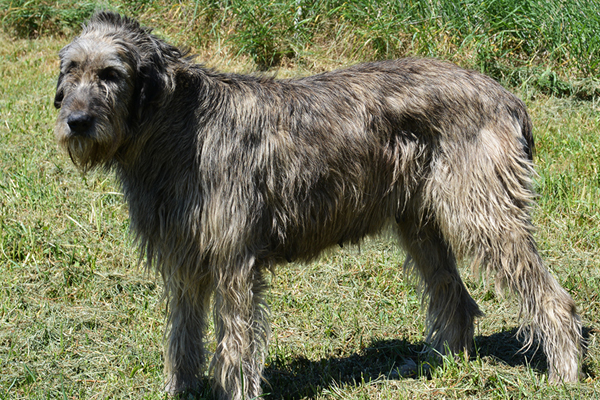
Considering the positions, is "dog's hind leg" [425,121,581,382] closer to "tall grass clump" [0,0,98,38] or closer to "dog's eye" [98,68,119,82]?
"dog's eye" [98,68,119,82]

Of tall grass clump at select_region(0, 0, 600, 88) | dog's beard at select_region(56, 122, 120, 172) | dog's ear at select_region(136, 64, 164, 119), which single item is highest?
dog's ear at select_region(136, 64, 164, 119)

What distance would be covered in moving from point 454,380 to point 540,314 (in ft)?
2.27

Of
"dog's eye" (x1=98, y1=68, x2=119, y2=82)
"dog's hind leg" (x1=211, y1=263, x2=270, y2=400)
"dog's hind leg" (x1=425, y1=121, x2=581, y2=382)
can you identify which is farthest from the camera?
"dog's hind leg" (x1=425, y1=121, x2=581, y2=382)

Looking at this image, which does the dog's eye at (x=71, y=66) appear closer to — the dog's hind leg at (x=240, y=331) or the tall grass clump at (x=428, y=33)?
the dog's hind leg at (x=240, y=331)

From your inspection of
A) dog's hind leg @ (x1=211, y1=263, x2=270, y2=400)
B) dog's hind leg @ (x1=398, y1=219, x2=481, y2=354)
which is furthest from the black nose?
dog's hind leg @ (x1=398, y1=219, x2=481, y2=354)

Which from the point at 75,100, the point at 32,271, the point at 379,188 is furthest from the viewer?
the point at 32,271

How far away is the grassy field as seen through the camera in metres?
4.50

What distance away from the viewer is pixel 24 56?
11.2 meters

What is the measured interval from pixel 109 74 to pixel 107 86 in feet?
0.25

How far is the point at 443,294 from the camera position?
4781 mm

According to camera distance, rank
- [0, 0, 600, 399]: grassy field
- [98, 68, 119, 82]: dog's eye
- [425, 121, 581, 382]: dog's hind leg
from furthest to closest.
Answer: [0, 0, 600, 399]: grassy field, [425, 121, 581, 382]: dog's hind leg, [98, 68, 119, 82]: dog's eye

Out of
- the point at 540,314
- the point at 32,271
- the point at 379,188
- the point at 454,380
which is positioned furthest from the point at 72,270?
the point at 540,314

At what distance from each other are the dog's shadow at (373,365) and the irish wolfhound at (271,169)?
1.23 ft

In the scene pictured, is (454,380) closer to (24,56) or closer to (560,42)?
(560,42)
